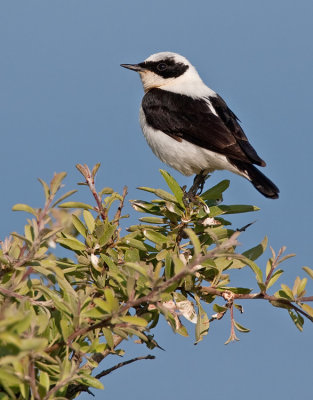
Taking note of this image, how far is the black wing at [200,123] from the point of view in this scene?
5.70 m

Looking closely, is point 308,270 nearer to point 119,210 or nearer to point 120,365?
point 120,365

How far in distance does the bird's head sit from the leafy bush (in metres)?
3.24

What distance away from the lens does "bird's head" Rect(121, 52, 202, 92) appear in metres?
7.39

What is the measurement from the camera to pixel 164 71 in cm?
740

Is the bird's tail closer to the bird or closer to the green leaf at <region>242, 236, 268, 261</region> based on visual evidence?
the bird

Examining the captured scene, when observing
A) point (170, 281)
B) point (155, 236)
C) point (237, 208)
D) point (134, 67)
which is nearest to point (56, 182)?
point (170, 281)

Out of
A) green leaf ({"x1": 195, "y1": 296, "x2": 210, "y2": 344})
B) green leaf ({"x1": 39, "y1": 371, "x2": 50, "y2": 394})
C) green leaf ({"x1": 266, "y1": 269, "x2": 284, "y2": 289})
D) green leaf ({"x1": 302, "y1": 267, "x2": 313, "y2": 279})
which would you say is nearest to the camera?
green leaf ({"x1": 39, "y1": 371, "x2": 50, "y2": 394})

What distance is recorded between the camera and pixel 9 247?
132 inches

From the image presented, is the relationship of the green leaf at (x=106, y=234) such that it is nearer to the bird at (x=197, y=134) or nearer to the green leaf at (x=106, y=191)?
the green leaf at (x=106, y=191)

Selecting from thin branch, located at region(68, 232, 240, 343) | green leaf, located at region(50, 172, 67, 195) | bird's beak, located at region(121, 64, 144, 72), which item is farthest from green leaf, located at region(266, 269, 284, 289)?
bird's beak, located at region(121, 64, 144, 72)

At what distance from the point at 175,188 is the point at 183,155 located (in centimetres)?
200

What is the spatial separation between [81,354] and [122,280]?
0.43 meters

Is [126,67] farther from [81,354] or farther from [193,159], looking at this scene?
[81,354]

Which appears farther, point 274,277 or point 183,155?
point 183,155
